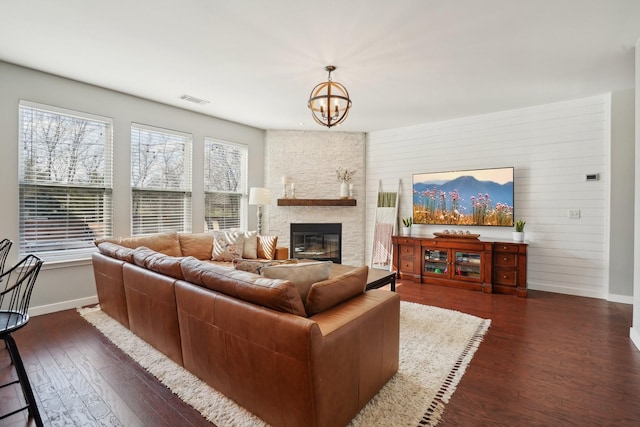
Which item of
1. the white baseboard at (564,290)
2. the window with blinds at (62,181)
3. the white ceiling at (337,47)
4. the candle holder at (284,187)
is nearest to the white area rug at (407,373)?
the window with blinds at (62,181)

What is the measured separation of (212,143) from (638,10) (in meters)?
5.44

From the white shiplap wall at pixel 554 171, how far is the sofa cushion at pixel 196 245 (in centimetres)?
403

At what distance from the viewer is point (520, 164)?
16.0 feet

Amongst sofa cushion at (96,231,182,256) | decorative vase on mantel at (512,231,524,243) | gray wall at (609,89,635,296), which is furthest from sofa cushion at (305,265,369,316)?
gray wall at (609,89,635,296)

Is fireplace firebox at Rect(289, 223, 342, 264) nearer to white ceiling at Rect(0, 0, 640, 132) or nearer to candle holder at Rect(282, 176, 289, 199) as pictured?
candle holder at Rect(282, 176, 289, 199)

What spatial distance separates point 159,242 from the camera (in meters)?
4.21

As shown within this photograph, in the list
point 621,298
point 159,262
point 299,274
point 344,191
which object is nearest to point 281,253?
point 344,191

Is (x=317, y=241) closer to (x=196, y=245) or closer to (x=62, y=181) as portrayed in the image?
(x=196, y=245)

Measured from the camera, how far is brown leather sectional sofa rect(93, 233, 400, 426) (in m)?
1.51

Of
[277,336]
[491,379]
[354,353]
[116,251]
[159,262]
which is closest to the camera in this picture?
[277,336]

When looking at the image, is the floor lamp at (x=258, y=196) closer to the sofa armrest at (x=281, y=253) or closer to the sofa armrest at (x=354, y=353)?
the sofa armrest at (x=281, y=253)

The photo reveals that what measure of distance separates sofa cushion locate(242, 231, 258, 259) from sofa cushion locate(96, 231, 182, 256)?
3.06 feet

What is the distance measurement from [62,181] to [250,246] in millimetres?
2508

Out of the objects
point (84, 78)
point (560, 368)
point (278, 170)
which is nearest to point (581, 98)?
point (560, 368)
